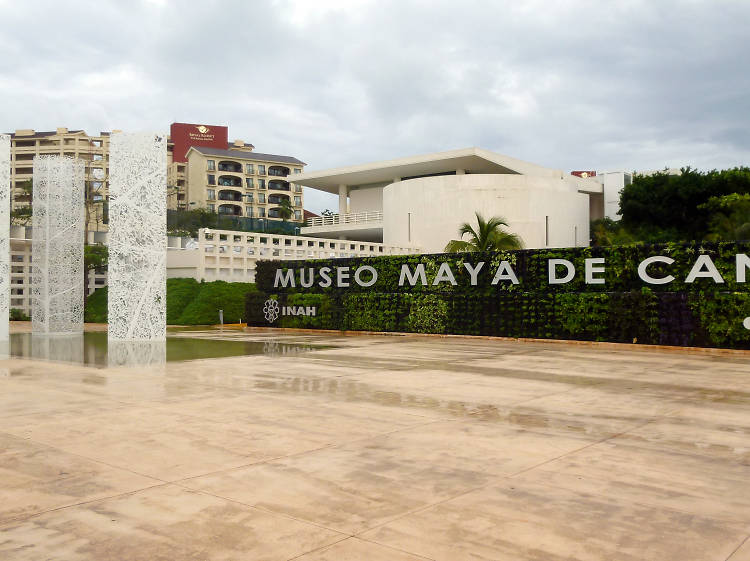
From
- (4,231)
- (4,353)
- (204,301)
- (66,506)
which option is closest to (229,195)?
(204,301)

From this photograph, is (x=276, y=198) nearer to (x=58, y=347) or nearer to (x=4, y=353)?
(x=58, y=347)

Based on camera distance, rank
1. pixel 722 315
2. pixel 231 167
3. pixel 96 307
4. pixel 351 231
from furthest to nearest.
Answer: pixel 231 167
pixel 351 231
pixel 96 307
pixel 722 315

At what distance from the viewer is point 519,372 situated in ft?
37.3

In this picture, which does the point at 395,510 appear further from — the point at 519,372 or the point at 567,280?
the point at 567,280

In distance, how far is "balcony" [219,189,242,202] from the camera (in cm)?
9619

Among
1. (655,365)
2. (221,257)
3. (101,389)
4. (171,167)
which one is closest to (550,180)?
(221,257)

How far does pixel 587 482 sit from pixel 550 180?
3385 centimetres

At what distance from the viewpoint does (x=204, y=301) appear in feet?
88.0

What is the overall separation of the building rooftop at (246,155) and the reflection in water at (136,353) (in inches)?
3239

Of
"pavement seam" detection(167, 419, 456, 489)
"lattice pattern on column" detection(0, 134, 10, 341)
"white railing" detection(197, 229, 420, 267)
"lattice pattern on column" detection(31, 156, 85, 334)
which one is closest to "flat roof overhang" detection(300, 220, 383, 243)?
"white railing" detection(197, 229, 420, 267)

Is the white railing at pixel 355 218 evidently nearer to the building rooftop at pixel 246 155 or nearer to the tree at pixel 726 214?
the tree at pixel 726 214

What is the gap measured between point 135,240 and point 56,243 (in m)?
4.93

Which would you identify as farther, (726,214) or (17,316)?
(726,214)

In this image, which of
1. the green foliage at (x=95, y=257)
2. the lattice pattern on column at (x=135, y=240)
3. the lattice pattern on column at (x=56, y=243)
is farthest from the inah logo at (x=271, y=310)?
the green foliage at (x=95, y=257)
